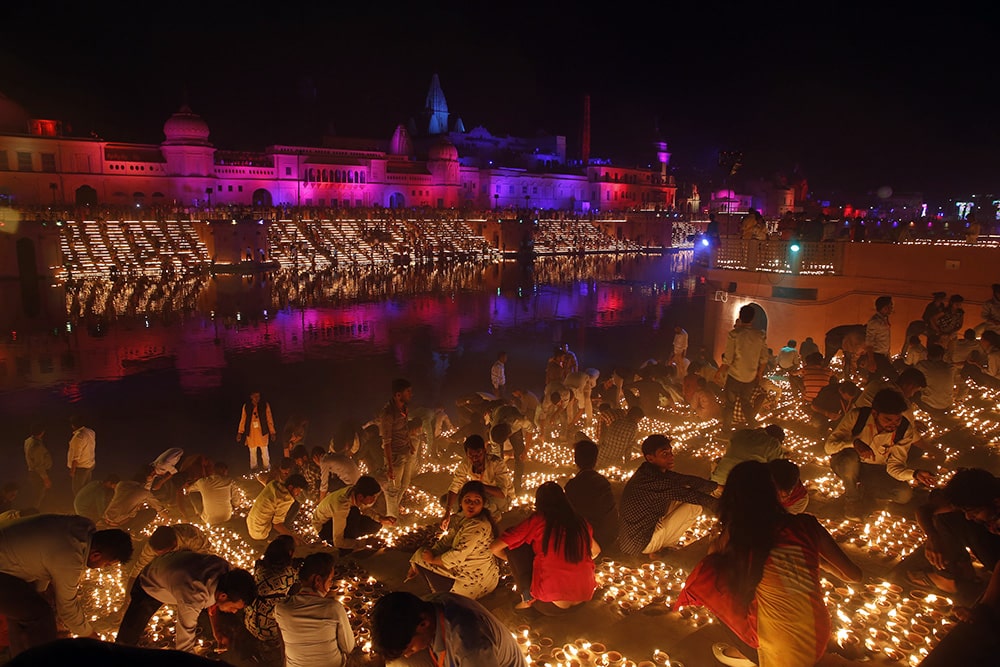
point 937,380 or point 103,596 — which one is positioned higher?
point 937,380

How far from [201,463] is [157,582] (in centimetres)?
360

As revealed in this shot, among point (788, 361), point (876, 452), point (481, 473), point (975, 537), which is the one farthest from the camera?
point (788, 361)

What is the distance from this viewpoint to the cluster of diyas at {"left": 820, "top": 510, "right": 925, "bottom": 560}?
239 inches

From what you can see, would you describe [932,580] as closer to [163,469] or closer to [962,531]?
[962,531]

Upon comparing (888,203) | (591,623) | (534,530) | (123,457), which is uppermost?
(888,203)

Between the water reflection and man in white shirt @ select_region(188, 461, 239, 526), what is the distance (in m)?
9.35

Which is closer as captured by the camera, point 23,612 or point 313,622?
point 313,622

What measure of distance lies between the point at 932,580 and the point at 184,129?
59.4 metres

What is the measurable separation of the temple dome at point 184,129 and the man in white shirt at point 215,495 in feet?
175

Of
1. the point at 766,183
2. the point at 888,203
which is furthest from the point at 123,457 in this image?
the point at 766,183

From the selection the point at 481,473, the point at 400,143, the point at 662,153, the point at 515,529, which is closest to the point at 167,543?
the point at 481,473

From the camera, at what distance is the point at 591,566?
4.95 m

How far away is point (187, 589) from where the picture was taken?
453 centimetres

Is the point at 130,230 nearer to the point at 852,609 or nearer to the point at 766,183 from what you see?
the point at 852,609
